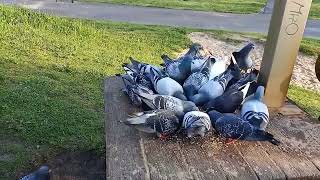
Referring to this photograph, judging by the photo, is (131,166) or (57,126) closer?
(131,166)

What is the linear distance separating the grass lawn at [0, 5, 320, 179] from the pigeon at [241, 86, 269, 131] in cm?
192

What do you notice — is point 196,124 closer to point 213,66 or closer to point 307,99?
point 213,66

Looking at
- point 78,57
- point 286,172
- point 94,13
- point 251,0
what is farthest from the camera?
point 251,0

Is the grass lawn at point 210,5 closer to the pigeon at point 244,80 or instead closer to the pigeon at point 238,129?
the pigeon at point 244,80

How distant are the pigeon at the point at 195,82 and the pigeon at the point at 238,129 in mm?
373

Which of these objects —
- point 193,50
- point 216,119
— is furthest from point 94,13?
Result: point 216,119

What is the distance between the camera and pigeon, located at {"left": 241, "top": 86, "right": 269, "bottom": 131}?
8.46ft

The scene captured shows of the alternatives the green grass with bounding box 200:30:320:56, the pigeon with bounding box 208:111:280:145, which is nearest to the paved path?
the green grass with bounding box 200:30:320:56

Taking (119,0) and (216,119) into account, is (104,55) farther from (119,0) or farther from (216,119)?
(119,0)

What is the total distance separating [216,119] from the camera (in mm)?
2568

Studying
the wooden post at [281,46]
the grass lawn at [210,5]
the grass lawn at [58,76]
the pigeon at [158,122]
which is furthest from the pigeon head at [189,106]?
the grass lawn at [210,5]

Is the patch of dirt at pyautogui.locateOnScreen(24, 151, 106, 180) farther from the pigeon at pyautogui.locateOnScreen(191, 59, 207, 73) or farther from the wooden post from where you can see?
the wooden post

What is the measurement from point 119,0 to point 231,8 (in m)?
3.62

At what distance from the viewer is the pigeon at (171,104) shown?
260 centimetres
